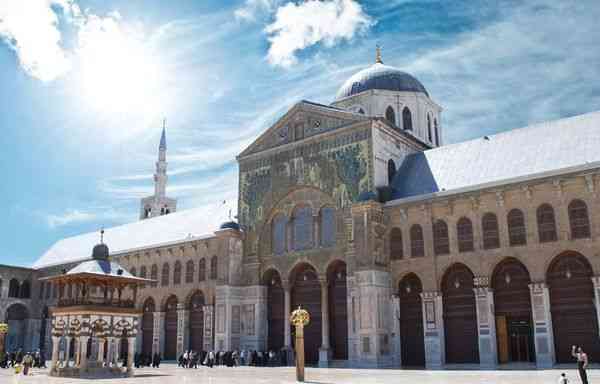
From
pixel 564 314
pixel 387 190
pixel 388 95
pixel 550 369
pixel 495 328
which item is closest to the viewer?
pixel 550 369

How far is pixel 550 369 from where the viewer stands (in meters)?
25.2

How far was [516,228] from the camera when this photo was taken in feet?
93.2

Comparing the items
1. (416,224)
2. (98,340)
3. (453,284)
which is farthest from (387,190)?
(98,340)

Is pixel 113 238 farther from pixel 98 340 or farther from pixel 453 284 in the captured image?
pixel 453 284

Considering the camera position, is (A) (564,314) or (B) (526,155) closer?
(A) (564,314)

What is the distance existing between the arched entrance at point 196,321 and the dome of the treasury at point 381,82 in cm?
1718

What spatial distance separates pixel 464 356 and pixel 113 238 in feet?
115

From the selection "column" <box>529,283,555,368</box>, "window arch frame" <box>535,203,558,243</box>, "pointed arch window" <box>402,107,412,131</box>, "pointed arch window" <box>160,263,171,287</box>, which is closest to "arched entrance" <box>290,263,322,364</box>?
"column" <box>529,283,555,368</box>

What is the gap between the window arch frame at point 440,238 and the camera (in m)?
30.4

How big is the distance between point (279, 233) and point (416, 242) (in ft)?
29.7

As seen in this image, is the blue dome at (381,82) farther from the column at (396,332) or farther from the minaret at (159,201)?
the minaret at (159,201)

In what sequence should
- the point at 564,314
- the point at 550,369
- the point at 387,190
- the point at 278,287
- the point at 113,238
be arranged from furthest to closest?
the point at 113,238 → the point at 278,287 → the point at 387,190 → the point at 564,314 → the point at 550,369

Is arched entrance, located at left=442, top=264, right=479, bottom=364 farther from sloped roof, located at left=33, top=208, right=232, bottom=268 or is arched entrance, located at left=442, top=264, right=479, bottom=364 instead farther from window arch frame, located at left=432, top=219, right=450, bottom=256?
sloped roof, located at left=33, top=208, right=232, bottom=268

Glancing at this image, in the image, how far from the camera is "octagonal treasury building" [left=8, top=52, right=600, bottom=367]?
27.3m
